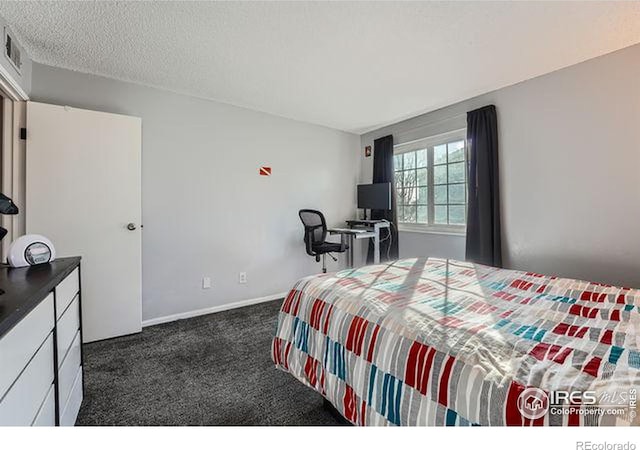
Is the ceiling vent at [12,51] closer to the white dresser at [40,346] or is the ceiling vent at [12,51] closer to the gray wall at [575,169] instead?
the white dresser at [40,346]

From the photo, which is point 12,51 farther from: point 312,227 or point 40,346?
point 312,227

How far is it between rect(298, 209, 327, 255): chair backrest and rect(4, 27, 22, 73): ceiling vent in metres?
2.62

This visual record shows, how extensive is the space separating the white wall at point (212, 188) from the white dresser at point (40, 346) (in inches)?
52.2

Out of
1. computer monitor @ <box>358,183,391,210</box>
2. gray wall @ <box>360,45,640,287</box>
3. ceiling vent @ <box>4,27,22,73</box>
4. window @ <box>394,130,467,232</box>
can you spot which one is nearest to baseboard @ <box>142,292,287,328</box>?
computer monitor @ <box>358,183,391,210</box>

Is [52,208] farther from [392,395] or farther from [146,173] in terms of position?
[392,395]

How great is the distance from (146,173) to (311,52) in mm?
1894

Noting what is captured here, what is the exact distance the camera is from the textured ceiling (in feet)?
5.69

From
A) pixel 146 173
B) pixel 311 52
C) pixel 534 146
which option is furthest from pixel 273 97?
pixel 534 146

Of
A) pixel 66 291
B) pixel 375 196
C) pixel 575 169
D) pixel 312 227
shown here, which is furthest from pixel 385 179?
pixel 66 291

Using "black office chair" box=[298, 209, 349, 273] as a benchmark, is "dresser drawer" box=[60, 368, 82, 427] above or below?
below

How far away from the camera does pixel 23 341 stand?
88 centimetres

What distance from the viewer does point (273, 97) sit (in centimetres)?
306

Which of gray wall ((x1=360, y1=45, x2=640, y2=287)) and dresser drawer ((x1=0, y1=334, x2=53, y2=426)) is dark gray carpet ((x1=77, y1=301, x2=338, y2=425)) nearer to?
dresser drawer ((x1=0, y1=334, x2=53, y2=426))

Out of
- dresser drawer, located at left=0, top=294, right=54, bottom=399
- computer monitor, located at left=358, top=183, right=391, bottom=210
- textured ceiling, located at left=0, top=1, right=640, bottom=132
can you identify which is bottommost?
dresser drawer, located at left=0, top=294, right=54, bottom=399
